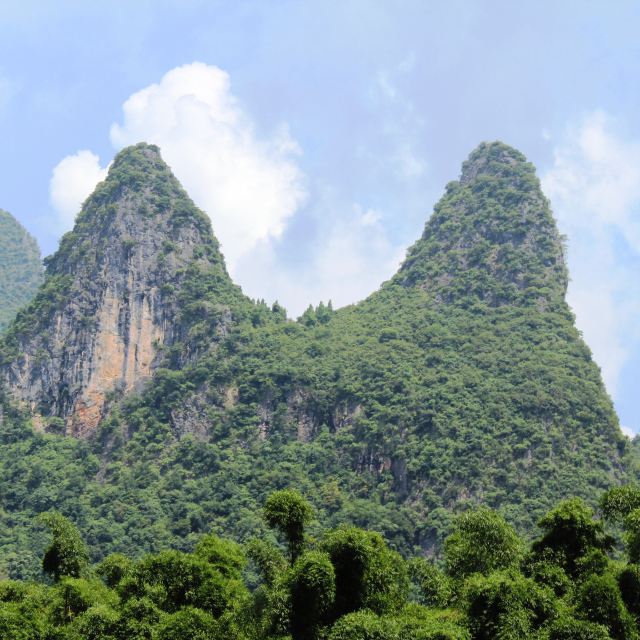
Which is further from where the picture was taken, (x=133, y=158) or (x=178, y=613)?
(x=133, y=158)

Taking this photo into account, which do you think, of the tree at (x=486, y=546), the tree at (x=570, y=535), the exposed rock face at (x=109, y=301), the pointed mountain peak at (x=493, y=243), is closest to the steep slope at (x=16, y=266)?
the exposed rock face at (x=109, y=301)

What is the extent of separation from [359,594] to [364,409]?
47.8 metres

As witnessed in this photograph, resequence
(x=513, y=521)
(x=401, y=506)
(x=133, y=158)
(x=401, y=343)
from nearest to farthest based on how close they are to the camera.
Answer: (x=513, y=521), (x=401, y=506), (x=401, y=343), (x=133, y=158)

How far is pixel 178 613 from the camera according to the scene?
29219mm

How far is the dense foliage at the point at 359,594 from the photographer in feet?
88.7

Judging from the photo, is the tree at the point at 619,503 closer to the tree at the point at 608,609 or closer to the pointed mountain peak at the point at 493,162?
the tree at the point at 608,609

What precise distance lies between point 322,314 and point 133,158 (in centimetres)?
2409

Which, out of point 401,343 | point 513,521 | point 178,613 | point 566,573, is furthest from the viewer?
point 401,343

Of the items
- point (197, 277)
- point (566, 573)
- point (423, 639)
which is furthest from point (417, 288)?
point (423, 639)

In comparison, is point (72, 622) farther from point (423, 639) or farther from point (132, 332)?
point (132, 332)

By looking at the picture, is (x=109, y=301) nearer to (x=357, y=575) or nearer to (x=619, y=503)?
(x=357, y=575)

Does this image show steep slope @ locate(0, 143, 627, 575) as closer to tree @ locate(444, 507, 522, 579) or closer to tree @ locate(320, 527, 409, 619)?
tree @ locate(444, 507, 522, 579)

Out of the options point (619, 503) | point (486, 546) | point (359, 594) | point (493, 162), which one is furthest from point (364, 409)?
point (359, 594)

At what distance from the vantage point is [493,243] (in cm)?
9169
